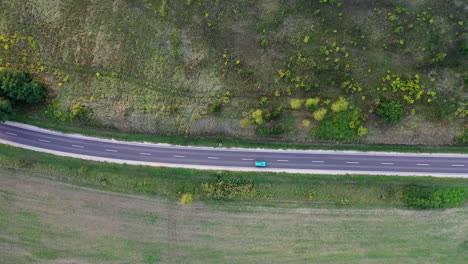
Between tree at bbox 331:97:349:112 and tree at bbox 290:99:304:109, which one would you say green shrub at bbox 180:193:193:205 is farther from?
tree at bbox 331:97:349:112

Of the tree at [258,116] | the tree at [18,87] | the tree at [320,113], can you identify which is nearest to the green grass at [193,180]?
the tree at [258,116]

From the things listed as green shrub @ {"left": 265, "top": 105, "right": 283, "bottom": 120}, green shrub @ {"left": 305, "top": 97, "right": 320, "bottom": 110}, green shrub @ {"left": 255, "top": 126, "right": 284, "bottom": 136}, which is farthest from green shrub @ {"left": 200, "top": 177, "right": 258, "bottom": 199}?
green shrub @ {"left": 305, "top": 97, "right": 320, "bottom": 110}

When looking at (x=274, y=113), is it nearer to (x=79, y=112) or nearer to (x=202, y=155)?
(x=202, y=155)

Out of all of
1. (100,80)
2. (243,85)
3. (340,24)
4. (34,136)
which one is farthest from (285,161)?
(34,136)

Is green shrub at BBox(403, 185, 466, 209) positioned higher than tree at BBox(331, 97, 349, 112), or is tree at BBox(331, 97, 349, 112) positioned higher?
tree at BBox(331, 97, 349, 112)

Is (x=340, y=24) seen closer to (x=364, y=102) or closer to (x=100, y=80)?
(x=364, y=102)

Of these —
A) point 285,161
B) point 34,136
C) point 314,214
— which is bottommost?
point 314,214
